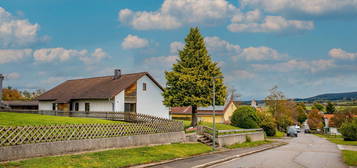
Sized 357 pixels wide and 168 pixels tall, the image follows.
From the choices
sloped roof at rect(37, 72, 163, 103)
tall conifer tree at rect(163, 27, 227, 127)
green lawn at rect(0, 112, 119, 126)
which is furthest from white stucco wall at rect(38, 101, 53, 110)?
tall conifer tree at rect(163, 27, 227, 127)

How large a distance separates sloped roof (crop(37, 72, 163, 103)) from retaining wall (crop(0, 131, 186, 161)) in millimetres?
16625

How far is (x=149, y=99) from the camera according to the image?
41031 millimetres

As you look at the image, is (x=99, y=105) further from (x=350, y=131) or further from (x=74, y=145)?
(x=350, y=131)

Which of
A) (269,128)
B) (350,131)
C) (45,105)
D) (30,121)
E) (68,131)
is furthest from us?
(269,128)

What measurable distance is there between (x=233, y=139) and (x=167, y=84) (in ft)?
31.9

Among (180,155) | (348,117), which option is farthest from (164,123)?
(348,117)

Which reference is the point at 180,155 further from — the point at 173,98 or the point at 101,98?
the point at 101,98

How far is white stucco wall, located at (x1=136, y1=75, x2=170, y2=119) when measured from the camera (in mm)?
39781

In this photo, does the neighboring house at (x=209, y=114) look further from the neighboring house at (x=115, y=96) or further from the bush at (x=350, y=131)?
the bush at (x=350, y=131)

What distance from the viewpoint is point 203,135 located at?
27.0 m

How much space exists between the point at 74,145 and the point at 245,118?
2973 cm

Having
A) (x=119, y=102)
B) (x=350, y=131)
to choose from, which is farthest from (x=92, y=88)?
(x=350, y=131)

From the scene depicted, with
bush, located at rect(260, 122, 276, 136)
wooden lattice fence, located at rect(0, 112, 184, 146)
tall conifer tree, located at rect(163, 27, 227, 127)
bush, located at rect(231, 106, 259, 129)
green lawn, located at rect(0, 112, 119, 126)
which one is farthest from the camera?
bush, located at rect(260, 122, 276, 136)

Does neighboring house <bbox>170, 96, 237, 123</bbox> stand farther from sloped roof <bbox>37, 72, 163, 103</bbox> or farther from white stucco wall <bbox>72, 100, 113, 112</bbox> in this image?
white stucco wall <bbox>72, 100, 113, 112</bbox>
